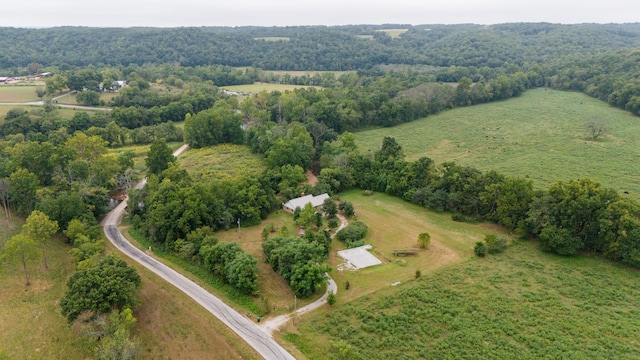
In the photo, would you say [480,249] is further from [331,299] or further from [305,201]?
[305,201]

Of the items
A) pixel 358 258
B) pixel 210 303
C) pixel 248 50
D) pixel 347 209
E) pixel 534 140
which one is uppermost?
pixel 248 50

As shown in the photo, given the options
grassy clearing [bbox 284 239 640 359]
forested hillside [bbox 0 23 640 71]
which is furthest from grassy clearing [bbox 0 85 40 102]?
grassy clearing [bbox 284 239 640 359]

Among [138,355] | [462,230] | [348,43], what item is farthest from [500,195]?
[348,43]

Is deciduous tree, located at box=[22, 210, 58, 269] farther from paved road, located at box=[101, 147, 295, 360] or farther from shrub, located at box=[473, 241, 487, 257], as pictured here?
shrub, located at box=[473, 241, 487, 257]

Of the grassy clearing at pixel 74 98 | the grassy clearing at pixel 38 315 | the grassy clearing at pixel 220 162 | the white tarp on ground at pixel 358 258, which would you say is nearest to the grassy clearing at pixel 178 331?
the grassy clearing at pixel 38 315

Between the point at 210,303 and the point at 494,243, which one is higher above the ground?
the point at 494,243

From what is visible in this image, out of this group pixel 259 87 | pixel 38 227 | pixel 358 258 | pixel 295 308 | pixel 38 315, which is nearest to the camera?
pixel 38 315

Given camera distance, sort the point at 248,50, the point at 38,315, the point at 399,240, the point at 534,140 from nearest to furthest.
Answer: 1. the point at 38,315
2. the point at 399,240
3. the point at 534,140
4. the point at 248,50

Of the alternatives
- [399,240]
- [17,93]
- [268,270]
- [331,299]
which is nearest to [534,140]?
[399,240]

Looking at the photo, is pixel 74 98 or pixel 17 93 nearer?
pixel 17 93
